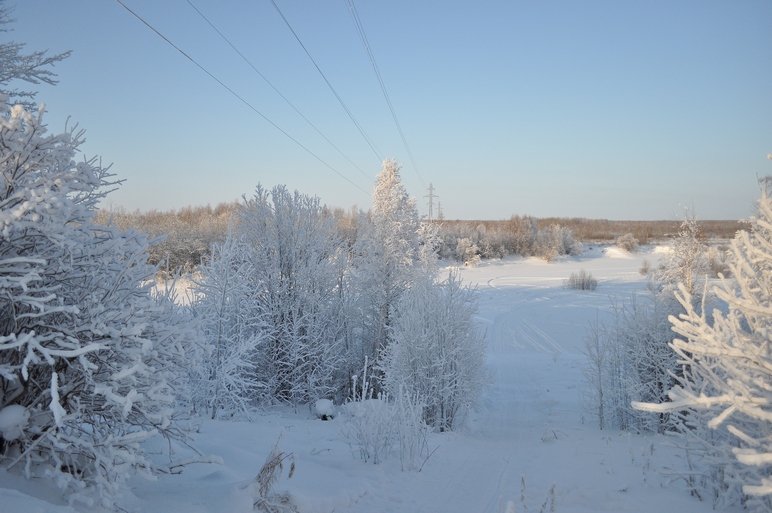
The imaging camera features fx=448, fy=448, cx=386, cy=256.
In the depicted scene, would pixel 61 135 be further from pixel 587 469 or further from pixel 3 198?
pixel 587 469

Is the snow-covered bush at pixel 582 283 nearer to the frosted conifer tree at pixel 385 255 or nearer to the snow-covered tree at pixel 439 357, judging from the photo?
the frosted conifer tree at pixel 385 255

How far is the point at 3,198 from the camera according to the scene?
2973mm

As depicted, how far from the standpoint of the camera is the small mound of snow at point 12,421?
9.65 ft

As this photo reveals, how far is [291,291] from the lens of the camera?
13789mm

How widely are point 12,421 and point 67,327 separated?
0.66 m

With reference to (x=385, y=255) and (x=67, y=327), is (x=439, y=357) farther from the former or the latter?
(x=67, y=327)

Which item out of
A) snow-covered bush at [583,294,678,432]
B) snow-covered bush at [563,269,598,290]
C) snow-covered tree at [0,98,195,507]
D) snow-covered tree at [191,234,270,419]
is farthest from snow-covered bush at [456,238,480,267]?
snow-covered tree at [0,98,195,507]

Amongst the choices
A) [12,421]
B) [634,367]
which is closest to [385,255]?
[634,367]

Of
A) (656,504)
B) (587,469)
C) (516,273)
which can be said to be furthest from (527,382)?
(516,273)

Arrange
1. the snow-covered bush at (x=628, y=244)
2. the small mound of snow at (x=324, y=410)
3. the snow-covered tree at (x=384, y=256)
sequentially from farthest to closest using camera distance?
the snow-covered bush at (x=628, y=244), the snow-covered tree at (x=384, y=256), the small mound of snow at (x=324, y=410)

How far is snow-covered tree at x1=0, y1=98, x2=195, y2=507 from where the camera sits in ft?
9.40

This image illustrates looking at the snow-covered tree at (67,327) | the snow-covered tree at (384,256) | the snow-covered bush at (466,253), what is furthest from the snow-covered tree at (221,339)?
the snow-covered bush at (466,253)

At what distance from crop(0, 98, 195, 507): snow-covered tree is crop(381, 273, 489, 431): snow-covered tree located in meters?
7.41

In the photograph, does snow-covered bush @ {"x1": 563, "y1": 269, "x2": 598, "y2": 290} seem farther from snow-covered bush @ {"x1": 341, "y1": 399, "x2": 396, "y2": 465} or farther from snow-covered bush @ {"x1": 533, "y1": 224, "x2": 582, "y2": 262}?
snow-covered bush @ {"x1": 341, "y1": 399, "x2": 396, "y2": 465}
